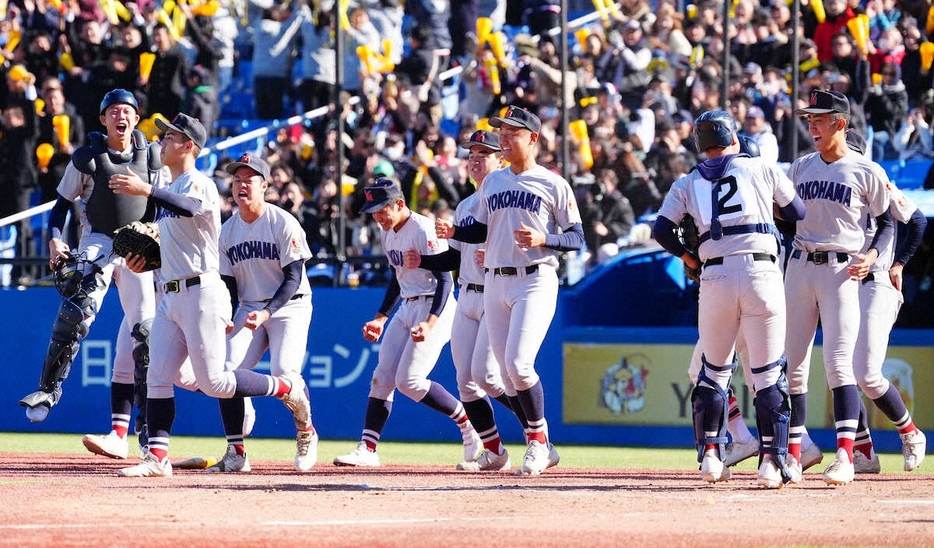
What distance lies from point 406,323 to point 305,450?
117cm

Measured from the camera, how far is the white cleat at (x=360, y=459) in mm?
9633

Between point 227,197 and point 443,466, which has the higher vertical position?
point 227,197

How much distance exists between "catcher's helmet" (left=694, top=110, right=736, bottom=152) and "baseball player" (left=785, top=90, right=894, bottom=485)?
66 cm

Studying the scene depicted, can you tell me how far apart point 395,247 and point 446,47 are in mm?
8766

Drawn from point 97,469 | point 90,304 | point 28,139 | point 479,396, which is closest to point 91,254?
point 90,304

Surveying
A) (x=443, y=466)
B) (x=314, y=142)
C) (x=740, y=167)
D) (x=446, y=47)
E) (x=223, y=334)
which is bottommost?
(x=443, y=466)

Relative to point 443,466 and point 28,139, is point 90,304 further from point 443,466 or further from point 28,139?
point 28,139

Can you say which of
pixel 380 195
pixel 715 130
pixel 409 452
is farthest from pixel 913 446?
pixel 409 452

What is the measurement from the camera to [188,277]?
26.5ft

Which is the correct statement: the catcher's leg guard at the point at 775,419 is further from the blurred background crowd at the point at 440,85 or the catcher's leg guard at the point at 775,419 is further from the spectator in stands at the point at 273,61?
the spectator in stands at the point at 273,61

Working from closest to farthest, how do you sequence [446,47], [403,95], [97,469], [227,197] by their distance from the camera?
[97,469] < [227,197] < [403,95] < [446,47]

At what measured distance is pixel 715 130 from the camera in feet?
25.1

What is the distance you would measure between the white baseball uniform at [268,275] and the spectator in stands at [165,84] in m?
7.73

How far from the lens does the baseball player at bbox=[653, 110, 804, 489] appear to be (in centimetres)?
747
